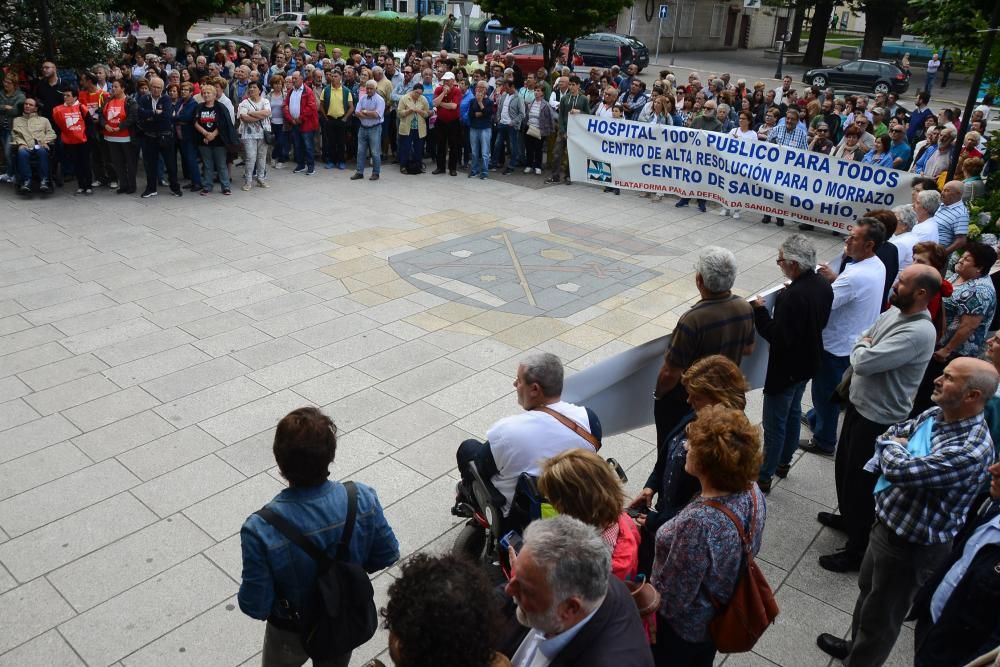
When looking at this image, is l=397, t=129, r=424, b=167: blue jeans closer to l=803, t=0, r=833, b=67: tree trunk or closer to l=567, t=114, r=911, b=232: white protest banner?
l=567, t=114, r=911, b=232: white protest banner

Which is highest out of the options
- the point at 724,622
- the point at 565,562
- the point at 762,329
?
the point at 565,562

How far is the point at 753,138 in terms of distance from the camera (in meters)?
12.7

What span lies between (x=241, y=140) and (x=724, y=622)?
12022 millimetres

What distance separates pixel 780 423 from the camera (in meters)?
5.64

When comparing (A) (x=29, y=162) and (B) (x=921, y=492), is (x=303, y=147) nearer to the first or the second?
(A) (x=29, y=162)

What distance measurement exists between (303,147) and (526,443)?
488 inches

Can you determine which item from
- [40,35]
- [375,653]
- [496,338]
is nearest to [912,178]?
[496,338]

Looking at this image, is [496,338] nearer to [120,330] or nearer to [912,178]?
[120,330]

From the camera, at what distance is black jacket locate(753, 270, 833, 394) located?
5211 millimetres

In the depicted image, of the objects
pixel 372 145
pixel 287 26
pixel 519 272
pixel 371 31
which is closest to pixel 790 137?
pixel 519 272

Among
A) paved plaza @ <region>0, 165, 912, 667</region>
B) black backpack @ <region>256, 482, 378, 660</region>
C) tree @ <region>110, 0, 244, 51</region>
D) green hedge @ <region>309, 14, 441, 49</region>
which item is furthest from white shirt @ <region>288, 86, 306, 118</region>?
green hedge @ <region>309, 14, 441, 49</region>

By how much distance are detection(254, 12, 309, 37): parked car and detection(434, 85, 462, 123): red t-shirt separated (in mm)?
33385

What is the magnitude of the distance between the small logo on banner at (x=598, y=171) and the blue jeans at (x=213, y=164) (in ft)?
20.4

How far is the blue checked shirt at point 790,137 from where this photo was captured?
43.0 ft
